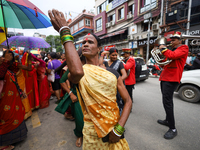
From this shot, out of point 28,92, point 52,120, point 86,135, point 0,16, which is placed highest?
point 0,16

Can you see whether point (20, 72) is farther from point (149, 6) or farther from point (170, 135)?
point (149, 6)

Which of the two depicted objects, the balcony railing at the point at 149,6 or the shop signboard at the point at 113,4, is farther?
the shop signboard at the point at 113,4

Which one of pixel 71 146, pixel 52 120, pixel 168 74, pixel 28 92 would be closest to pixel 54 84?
pixel 28 92

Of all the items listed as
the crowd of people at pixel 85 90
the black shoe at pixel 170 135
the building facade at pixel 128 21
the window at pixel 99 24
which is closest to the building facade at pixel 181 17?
the building facade at pixel 128 21

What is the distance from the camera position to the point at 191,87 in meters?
3.85

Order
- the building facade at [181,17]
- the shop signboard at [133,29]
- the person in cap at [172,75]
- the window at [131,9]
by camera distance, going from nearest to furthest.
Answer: the person in cap at [172,75], the building facade at [181,17], the window at [131,9], the shop signboard at [133,29]

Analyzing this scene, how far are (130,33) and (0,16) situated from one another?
17107mm

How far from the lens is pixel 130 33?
1695 centimetres

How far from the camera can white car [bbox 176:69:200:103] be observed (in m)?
3.74

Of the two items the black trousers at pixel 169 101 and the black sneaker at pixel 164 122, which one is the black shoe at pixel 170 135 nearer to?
the black trousers at pixel 169 101

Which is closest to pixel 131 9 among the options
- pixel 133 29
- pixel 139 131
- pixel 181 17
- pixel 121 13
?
pixel 121 13

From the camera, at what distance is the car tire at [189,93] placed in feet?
12.3

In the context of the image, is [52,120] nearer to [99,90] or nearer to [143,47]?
[99,90]

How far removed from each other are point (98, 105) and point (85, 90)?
19 centimetres
